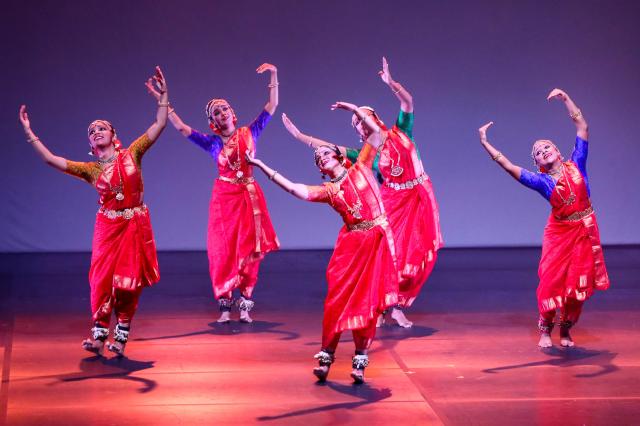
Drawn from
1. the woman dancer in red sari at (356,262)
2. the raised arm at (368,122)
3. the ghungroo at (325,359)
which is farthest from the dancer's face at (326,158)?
the ghungroo at (325,359)

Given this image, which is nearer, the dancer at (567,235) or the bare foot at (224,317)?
the dancer at (567,235)

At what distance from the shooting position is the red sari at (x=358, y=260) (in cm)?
493

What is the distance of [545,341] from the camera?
5.77 meters

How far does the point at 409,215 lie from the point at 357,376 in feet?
5.40

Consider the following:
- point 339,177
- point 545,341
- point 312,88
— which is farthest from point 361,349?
point 312,88

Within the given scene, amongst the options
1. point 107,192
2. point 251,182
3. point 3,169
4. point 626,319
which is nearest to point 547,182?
point 626,319

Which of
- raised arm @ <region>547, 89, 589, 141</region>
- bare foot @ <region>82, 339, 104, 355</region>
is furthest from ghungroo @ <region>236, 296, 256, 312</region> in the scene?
raised arm @ <region>547, 89, 589, 141</region>

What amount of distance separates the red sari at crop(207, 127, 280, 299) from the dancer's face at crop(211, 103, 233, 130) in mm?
84

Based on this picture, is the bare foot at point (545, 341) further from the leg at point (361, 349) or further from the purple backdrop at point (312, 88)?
the purple backdrop at point (312, 88)

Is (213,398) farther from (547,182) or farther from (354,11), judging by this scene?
(354,11)

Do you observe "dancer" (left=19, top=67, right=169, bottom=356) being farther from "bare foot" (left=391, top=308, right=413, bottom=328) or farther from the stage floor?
"bare foot" (left=391, top=308, right=413, bottom=328)

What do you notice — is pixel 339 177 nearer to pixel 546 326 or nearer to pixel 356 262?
pixel 356 262

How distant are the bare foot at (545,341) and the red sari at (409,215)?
0.88 m

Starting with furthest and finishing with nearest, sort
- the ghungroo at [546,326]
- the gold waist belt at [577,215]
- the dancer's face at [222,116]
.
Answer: the dancer's face at [222,116] → the ghungroo at [546,326] → the gold waist belt at [577,215]
